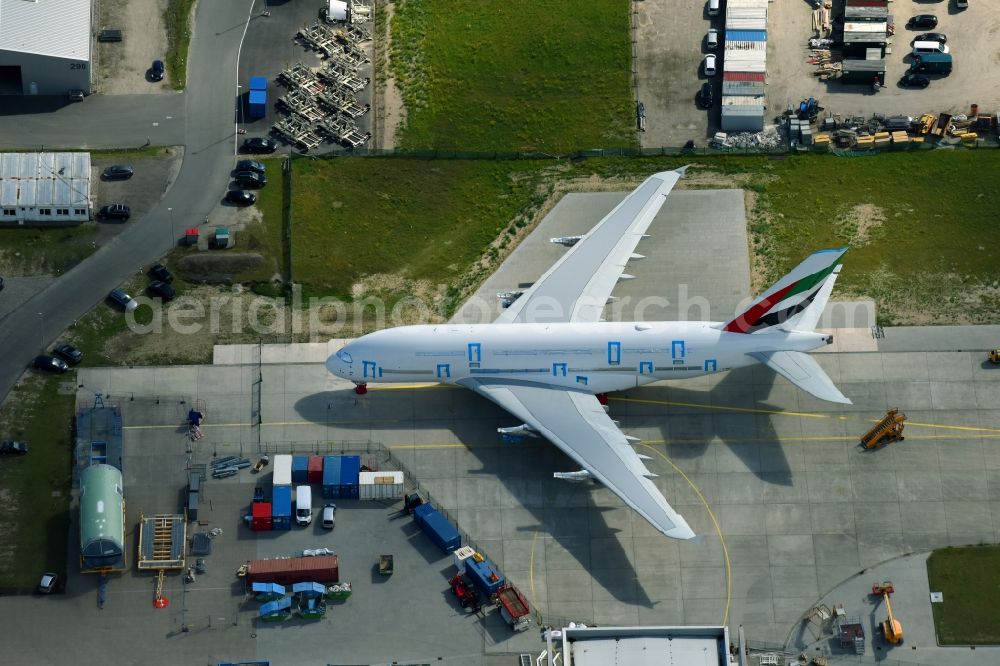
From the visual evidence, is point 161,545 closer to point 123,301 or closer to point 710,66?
point 123,301

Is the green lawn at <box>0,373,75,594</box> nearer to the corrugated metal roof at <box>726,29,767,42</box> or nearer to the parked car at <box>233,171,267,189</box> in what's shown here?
the parked car at <box>233,171,267,189</box>

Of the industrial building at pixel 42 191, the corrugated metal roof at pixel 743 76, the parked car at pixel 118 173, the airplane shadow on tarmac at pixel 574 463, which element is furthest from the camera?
the corrugated metal roof at pixel 743 76

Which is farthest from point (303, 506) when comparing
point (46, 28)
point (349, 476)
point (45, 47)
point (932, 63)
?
point (932, 63)

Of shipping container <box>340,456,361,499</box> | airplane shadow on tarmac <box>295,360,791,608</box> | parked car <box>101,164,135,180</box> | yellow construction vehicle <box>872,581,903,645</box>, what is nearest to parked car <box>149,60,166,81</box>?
parked car <box>101,164,135,180</box>

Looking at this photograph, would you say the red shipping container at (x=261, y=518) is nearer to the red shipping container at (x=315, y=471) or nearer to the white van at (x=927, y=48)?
the red shipping container at (x=315, y=471)

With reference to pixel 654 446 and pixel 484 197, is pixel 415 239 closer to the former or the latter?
pixel 484 197

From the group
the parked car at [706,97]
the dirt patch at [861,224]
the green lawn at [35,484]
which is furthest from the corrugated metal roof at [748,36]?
the green lawn at [35,484]

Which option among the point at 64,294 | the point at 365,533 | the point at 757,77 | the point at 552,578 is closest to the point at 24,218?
the point at 64,294

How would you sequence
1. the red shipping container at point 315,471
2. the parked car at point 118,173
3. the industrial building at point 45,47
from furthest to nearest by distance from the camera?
the industrial building at point 45,47 < the parked car at point 118,173 < the red shipping container at point 315,471
